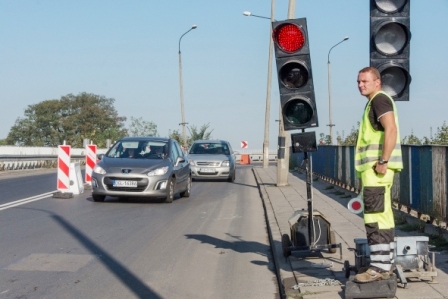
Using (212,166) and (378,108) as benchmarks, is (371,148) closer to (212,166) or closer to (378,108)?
(378,108)

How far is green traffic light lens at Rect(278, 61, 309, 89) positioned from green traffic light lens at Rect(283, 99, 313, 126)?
194 millimetres

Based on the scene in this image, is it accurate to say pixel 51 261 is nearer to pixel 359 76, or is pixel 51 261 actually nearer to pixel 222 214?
pixel 359 76

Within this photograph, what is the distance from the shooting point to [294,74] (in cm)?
866

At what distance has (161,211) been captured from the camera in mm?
16250

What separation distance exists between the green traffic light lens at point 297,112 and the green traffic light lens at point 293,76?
0.19 m

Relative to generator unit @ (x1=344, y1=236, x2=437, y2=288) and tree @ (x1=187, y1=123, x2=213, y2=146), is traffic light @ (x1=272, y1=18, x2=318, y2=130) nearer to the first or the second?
generator unit @ (x1=344, y1=236, x2=437, y2=288)

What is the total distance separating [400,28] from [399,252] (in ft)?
7.23

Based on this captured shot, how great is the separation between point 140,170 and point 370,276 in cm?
1161

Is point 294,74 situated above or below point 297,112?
above

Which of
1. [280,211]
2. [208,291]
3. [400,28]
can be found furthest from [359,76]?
[280,211]

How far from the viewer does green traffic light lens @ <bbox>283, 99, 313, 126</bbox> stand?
8609 mm

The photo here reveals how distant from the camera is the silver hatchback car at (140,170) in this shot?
17.5m

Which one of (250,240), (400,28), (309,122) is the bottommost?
(250,240)

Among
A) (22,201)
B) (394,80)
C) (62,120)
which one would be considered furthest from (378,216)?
(62,120)
